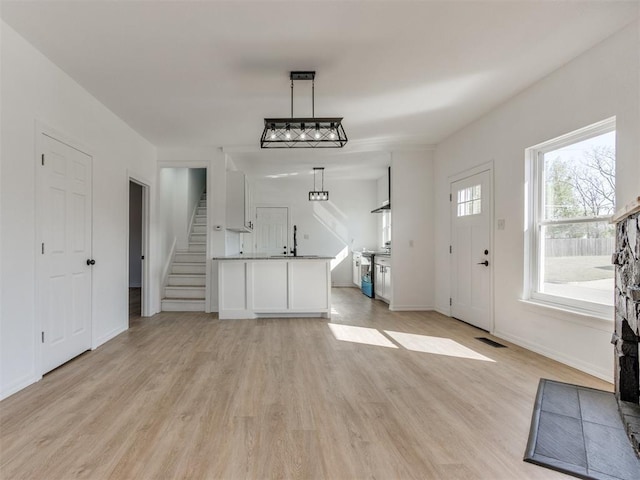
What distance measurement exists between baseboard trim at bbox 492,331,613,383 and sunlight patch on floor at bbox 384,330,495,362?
1.94 ft

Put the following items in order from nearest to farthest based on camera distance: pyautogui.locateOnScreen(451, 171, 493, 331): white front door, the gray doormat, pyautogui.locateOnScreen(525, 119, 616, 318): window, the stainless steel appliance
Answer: the gray doormat → pyautogui.locateOnScreen(525, 119, 616, 318): window → pyautogui.locateOnScreen(451, 171, 493, 331): white front door → the stainless steel appliance

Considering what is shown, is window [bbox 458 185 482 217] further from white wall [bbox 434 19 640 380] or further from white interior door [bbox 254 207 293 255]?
white interior door [bbox 254 207 293 255]

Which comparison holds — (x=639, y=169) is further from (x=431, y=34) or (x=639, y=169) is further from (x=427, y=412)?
(x=427, y=412)

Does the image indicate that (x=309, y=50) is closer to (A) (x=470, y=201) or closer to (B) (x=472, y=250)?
(A) (x=470, y=201)

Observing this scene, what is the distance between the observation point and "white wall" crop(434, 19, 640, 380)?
2404mm

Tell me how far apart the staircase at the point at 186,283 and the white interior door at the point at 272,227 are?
1.66 meters

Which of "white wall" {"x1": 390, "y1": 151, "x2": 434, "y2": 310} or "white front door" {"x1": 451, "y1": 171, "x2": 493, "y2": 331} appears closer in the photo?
"white front door" {"x1": 451, "y1": 171, "x2": 493, "y2": 331}

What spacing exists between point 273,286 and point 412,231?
250 cm

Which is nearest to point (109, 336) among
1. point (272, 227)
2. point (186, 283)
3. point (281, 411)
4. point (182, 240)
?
point (186, 283)

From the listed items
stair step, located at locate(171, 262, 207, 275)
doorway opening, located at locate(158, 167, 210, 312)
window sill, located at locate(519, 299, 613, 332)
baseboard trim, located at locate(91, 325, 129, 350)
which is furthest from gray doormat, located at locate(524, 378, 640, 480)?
stair step, located at locate(171, 262, 207, 275)

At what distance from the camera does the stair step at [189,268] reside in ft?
19.7

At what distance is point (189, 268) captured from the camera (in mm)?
6059

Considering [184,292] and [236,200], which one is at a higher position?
[236,200]

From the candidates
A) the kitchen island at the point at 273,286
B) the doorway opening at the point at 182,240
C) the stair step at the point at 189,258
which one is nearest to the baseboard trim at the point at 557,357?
the kitchen island at the point at 273,286
